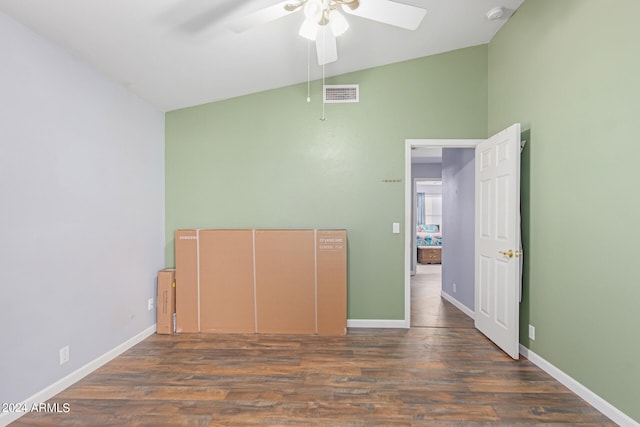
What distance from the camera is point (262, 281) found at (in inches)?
135

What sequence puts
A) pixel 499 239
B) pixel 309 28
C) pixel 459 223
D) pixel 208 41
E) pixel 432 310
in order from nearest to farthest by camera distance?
pixel 309 28, pixel 208 41, pixel 499 239, pixel 432 310, pixel 459 223

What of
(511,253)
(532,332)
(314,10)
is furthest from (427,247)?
(314,10)

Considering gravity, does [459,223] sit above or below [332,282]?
above

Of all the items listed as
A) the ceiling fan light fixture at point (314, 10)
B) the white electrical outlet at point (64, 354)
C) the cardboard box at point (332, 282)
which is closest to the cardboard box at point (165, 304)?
the white electrical outlet at point (64, 354)

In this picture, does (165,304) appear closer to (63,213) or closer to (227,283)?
(227,283)

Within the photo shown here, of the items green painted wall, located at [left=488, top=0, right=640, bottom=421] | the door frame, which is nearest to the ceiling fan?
green painted wall, located at [left=488, top=0, right=640, bottom=421]

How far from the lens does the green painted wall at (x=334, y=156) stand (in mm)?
3551

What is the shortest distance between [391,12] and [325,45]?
69 centimetres

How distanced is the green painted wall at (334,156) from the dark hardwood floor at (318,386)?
2.81 feet

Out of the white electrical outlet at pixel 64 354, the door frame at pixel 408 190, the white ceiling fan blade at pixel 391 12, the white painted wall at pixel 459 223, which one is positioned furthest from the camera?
the white painted wall at pixel 459 223

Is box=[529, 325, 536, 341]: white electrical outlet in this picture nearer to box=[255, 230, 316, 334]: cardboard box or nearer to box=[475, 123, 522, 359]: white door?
box=[475, 123, 522, 359]: white door

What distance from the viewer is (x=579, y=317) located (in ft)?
7.35

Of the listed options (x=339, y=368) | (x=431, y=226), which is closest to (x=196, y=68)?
(x=339, y=368)

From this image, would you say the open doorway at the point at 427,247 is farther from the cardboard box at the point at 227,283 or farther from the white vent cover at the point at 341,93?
the white vent cover at the point at 341,93
